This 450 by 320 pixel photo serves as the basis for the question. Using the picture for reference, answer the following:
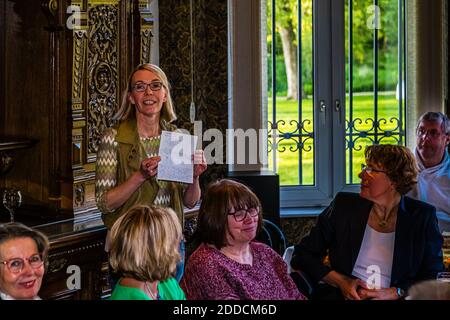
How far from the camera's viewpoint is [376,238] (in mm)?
3896

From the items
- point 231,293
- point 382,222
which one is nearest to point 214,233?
point 231,293

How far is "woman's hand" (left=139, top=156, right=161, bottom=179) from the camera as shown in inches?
146

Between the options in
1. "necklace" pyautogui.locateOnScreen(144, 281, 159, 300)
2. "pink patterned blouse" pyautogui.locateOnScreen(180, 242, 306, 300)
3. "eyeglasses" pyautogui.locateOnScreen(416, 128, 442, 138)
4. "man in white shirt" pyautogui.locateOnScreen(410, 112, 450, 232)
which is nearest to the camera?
"necklace" pyautogui.locateOnScreen(144, 281, 159, 300)

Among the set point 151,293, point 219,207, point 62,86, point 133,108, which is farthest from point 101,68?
point 151,293

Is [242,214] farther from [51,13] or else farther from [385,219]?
[51,13]

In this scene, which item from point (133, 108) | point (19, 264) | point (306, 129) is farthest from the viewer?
point (306, 129)

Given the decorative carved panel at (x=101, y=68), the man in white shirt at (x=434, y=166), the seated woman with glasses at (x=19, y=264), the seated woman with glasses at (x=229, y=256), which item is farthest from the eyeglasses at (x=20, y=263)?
the man in white shirt at (x=434, y=166)

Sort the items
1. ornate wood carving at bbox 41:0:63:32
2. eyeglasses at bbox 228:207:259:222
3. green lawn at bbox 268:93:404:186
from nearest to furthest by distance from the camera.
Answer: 1. eyeglasses at bbox 228:207:259:222
2. ornate wood carving at bbox 41:0:63:32
3. green lawn at bbox 268:93:404:186

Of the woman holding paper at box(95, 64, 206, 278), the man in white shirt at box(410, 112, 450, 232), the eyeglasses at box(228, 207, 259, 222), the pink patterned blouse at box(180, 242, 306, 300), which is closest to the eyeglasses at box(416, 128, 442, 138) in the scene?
the man in white shirt at box(410, 112, 450, 232)

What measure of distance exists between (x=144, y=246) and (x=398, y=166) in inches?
55.2

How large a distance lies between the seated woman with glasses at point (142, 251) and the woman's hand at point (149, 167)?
732mm

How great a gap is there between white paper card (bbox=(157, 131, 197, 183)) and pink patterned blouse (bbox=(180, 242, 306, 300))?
0.42 metres

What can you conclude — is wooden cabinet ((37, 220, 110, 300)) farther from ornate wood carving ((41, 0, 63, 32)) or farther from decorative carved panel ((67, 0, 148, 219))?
ornate wood carving ((41, 0, 63, 32))

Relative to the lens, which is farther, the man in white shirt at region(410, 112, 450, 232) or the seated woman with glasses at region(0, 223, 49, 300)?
the man in white shirt at region(410, 112, 450, 232)
